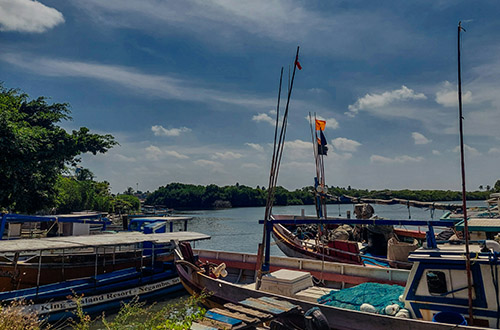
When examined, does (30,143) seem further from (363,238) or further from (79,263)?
(363,238)

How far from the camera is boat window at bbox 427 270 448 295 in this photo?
827 centimetres

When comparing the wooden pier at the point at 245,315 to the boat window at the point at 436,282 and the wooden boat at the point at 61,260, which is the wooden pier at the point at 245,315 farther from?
the wooden boat at the point at 61,260

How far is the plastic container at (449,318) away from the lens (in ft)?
25.6

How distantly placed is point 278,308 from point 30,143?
2181 centimetres

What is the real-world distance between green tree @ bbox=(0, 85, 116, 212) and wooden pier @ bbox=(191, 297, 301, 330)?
64.5 ft

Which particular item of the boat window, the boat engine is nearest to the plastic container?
the boat window

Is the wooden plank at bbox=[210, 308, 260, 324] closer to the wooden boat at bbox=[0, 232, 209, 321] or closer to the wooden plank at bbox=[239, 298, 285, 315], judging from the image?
the wooden plank at bbox=[239, 298, 285, 315]

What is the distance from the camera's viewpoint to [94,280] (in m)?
16.0

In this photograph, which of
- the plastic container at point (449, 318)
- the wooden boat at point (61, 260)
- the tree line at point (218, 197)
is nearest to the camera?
the plastic container at point (449, 318)

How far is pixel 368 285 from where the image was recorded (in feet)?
35.5

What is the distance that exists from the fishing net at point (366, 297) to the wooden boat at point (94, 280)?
8438 millimetres

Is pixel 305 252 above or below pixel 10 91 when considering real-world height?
below

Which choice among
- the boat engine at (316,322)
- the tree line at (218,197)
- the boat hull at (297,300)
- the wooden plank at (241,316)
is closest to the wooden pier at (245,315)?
the wooden plank at (241,316)

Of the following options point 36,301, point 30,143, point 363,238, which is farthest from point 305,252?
point 30,143
